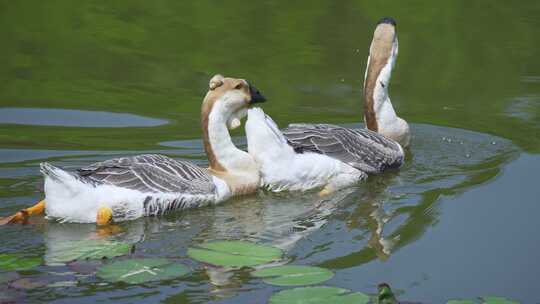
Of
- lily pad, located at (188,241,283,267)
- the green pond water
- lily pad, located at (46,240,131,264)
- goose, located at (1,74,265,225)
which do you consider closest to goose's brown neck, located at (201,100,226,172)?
goose, located at (1,74,265,225)

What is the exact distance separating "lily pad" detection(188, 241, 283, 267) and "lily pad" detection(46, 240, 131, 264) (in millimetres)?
540

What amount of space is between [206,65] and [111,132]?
2.88 meters

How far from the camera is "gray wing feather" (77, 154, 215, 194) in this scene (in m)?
8.53

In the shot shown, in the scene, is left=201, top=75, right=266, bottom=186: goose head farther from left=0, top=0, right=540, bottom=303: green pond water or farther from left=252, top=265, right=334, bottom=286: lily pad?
left=252, top=265, right=334, bottom=286: lily pad

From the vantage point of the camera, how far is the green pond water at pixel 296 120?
297 inches

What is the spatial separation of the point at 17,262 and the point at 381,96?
531 centimetres

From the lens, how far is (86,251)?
7438 millimetres

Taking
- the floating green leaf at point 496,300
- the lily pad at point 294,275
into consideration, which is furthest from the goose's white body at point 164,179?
the floating green leaf at point 496,300

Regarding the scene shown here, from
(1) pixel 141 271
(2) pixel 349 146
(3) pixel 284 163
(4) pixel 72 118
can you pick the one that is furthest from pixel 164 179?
(4) pixel 72 118

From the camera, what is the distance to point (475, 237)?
851 centimetres

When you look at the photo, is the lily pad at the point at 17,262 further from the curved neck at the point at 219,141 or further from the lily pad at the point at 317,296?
Answer: the curved neck at the point at 219,141

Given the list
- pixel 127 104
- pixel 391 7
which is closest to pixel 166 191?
pixel 127 104

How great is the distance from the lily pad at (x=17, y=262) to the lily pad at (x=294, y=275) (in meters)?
1.62

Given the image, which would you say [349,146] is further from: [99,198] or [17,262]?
[17,262]
